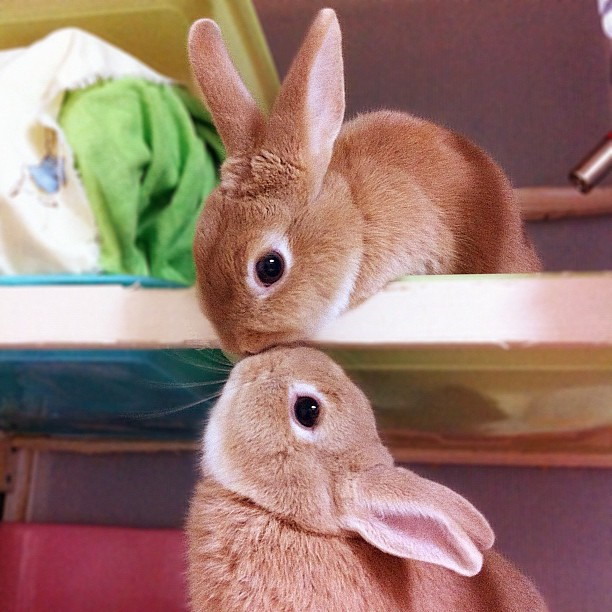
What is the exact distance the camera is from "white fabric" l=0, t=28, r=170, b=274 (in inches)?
33.6

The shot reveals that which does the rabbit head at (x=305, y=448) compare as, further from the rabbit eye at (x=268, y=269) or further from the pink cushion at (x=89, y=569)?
the pink cushion at (x=89, y=569)

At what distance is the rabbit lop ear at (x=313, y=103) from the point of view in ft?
1.74

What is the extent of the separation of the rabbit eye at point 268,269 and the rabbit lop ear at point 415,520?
185 millimetres

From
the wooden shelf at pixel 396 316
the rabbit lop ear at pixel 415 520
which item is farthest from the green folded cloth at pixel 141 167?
the rabbit lop ear at pixel 415 520

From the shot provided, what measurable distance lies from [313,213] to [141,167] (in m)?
0.46

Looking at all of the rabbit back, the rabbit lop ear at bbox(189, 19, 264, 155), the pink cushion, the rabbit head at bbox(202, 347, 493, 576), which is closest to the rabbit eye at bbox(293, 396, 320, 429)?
the rabbit head at bbox(202, 347, 493, 576)

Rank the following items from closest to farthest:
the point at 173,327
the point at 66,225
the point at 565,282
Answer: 1. the point at 565,282
2. the point at 173,327
3. the point at 66,225

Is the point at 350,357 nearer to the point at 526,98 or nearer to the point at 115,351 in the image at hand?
the point at 115,351

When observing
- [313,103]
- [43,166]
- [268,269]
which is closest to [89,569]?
[43,166]

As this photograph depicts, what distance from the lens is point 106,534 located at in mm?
1146

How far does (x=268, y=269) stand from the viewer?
21.5 inches

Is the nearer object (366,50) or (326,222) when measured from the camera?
Answer: (326,222)

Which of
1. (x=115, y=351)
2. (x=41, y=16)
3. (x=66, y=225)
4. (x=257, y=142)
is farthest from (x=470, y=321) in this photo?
(x=41, y=16)

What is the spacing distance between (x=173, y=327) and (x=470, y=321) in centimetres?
27
